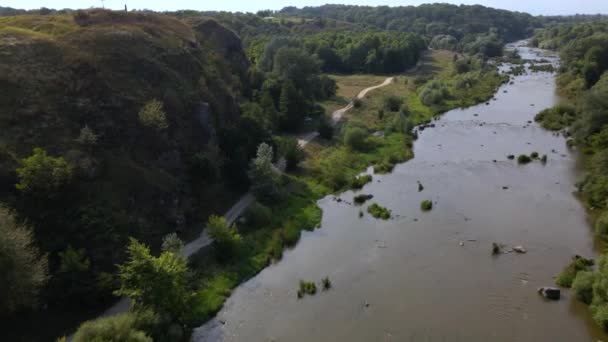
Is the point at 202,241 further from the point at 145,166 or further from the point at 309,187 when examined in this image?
the point at 309,187

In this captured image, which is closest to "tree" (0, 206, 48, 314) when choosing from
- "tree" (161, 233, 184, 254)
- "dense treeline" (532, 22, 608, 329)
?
"tree" (161, 233, 184, 254)

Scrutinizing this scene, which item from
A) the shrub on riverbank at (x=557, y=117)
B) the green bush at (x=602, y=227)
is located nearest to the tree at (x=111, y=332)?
the green bush at (x=602, y=227)

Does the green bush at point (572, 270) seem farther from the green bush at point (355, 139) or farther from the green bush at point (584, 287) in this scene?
the green bush at point (355, 139)

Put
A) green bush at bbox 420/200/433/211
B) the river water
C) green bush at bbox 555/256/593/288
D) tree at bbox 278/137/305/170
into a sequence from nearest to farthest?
the river water < green bush at bbox 555/256/593/288 < green bush at bbox 420/200/433/211 < tree at bbox 278/137/305/170

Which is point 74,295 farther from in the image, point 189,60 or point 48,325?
point 189,60

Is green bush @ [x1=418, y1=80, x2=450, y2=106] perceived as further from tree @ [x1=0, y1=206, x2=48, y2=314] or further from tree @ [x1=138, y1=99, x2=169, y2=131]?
tree @ [x1=0, y1=206, x2=48, y2=314]

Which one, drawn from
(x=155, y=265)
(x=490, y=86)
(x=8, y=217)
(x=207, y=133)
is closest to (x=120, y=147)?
(x=207, y=133)
